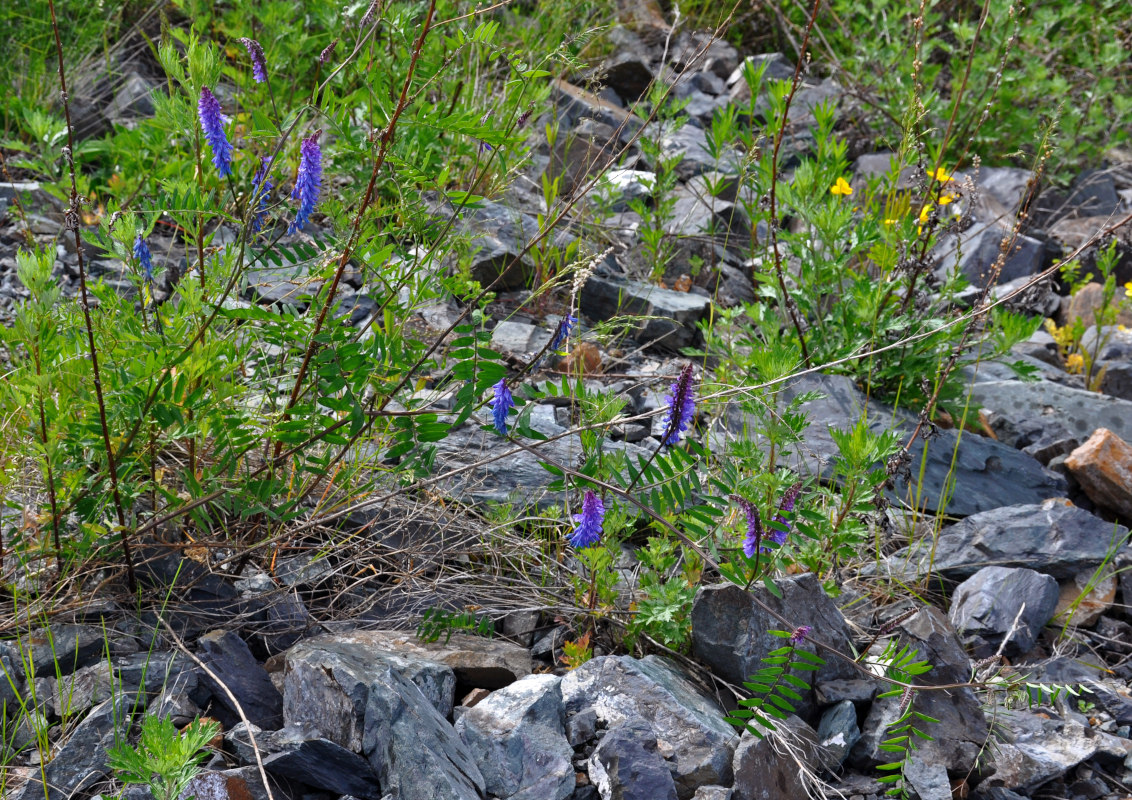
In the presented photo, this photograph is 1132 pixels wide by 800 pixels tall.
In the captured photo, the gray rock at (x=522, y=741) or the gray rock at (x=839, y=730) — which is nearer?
the gray rock at (x=522, y=741)

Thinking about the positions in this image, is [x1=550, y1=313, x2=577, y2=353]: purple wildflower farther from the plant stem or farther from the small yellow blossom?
the small yellow blossom

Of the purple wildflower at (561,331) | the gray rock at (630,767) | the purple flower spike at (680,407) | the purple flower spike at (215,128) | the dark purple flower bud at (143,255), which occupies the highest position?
the purple flower spike at (215,128)

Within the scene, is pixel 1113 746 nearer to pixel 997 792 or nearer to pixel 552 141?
pixel 997 792

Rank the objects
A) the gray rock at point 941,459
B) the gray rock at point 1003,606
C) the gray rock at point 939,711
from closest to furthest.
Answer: the gray rock at point 939,711
the gray rock at point 1003,606
the gray rock at point 941,459

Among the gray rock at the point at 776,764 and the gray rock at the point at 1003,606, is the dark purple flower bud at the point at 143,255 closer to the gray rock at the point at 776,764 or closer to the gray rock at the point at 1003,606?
the gray rock at the point at 776,764

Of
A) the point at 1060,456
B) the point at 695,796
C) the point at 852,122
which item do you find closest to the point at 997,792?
the point at 695,796

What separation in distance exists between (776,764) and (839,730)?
0.27m

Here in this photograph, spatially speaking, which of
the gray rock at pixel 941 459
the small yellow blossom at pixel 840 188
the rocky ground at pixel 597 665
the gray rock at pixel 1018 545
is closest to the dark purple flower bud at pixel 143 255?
the rocky ground at pixel 597 665

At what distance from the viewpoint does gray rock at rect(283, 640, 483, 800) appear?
1902 millimetres

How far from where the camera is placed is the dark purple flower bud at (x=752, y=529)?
2.17 meters

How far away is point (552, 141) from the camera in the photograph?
4.70m

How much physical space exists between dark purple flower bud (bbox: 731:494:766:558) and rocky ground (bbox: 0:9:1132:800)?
0.74ft

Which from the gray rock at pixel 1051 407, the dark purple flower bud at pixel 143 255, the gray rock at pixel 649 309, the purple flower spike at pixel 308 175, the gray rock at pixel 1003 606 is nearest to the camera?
the purple flower spike at pixel 308 175

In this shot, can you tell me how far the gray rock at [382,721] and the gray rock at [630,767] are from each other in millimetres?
267
